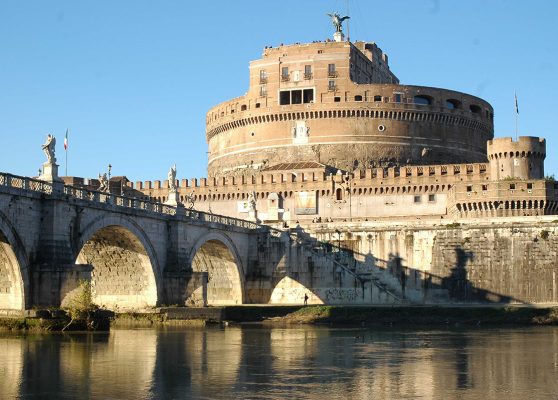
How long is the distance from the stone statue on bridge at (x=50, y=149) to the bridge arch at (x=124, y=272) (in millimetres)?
9061

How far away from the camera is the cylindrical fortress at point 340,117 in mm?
88812

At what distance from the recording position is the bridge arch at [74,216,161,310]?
4847cm

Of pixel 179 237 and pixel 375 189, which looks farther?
pixel 375 189

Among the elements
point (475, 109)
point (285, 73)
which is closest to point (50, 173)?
point (285, 73)

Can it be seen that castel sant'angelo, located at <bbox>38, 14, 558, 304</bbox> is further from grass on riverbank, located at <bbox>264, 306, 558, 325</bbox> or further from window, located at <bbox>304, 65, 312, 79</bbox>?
grass on riverbank, located at <bbox>264, 306, 558, 325</bbox>

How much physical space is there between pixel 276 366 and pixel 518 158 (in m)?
49.8

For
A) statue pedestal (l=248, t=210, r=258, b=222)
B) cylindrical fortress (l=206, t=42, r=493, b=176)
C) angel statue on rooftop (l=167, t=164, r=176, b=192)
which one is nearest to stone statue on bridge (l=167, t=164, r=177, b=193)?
→ angel statue on rooftop (l=167, t=164, r=176, b=192)

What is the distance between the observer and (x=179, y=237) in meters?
51.8

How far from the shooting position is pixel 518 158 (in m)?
72.1

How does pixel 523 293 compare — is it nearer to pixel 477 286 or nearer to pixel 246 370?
pixel 477 286

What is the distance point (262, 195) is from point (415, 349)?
49718mm

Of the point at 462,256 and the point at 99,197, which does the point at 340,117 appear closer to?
the point at 462,256

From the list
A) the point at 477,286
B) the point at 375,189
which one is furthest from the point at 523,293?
the point at 375,189

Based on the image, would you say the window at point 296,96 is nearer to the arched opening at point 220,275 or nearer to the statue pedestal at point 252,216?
the statue pedestal at point 252,216
